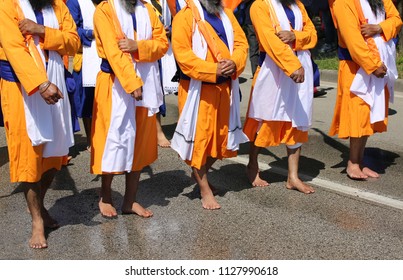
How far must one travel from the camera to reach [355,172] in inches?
262

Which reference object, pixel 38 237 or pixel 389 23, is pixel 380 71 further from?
pixel 38 237

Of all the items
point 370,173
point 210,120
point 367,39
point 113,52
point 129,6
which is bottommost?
point 370,173

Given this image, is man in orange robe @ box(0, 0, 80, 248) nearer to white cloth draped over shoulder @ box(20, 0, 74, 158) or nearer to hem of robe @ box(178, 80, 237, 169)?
white cloth draped over shoulder @ box(20, 0, 74, 158)

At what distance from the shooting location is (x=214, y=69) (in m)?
5.55

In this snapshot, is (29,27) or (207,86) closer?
(29,27)

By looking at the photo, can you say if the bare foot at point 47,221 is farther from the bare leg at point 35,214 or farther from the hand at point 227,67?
the hand at point 227,67

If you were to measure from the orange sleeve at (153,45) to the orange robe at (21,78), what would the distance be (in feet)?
1.47

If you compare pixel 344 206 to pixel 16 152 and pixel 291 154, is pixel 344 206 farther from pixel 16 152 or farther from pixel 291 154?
pixel 16 152

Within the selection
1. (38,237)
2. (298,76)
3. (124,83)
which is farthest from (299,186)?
(38,237)

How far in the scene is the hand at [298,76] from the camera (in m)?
5.85

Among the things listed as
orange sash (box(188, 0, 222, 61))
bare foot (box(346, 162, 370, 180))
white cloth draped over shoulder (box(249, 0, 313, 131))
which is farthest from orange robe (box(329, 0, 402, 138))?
orange sash (box(188, 0, 222, 61))

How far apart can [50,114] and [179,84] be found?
1.27 metres

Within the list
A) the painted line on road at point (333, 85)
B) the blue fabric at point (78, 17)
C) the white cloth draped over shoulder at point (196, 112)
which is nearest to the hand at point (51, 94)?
the white cloth draped over shoulder at point (196, 112)

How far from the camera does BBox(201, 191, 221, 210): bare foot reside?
5.86m
